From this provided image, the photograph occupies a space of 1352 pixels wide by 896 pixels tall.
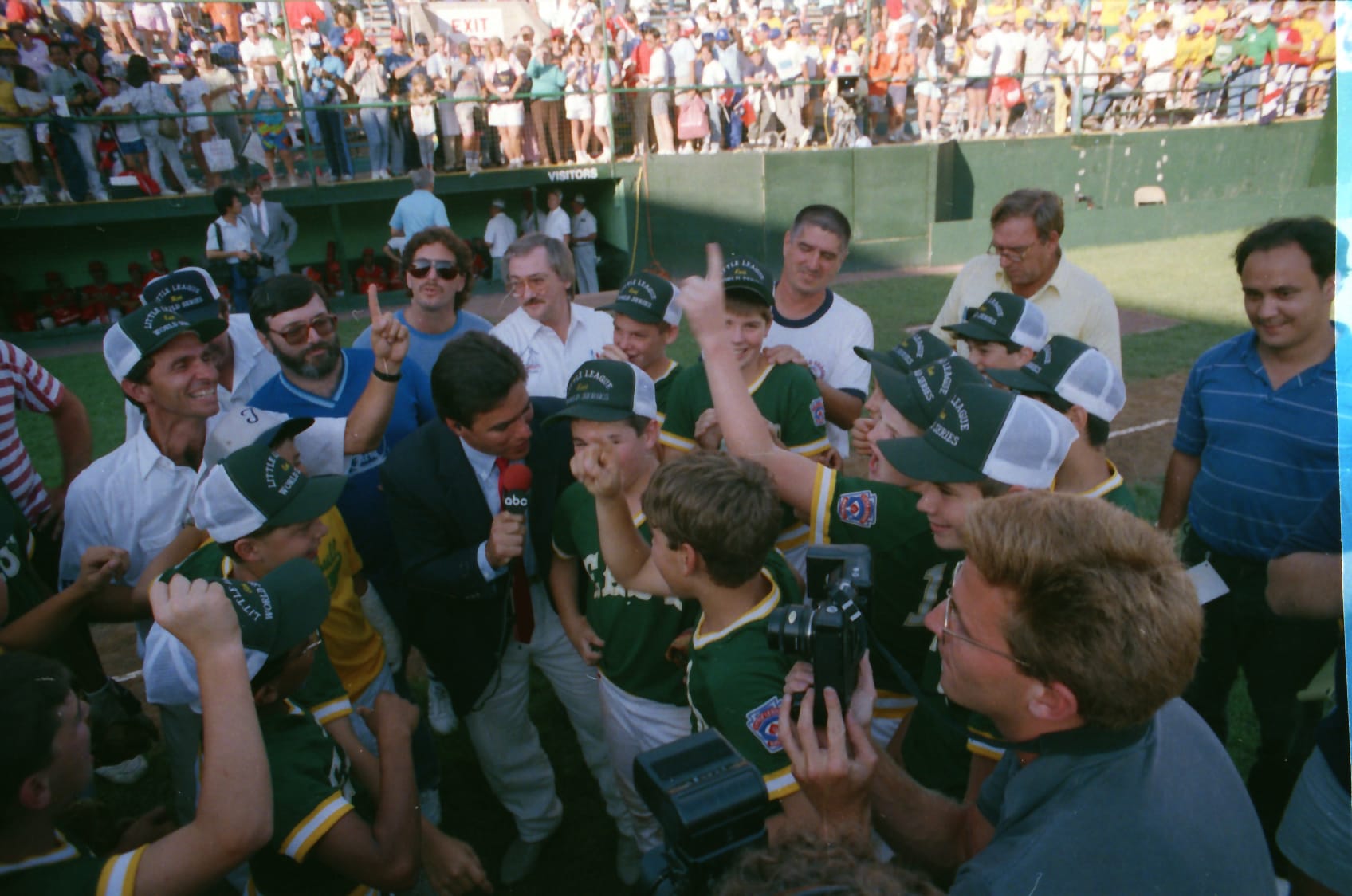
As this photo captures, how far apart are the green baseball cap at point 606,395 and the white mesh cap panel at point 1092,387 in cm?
149

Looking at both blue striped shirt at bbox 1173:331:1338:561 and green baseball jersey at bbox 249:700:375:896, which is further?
blue striped shirt at bbox 1173:331:1338:561

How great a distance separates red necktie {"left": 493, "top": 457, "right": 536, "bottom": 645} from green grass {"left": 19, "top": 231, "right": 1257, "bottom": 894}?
998 millimetres

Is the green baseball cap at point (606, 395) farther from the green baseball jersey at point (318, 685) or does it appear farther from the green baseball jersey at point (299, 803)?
the green baseball jersey at point (299, 803)

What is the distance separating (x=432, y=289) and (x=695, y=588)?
3043mm

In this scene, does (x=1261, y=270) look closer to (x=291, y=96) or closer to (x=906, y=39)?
(x=291, y=96)

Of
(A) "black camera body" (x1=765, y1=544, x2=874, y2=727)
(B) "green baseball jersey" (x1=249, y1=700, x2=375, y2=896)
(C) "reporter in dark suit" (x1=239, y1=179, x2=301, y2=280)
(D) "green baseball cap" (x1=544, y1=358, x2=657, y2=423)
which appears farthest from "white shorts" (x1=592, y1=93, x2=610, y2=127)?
(A) "black camera body" (x1=765, y1=544, x2=874, y2=727)

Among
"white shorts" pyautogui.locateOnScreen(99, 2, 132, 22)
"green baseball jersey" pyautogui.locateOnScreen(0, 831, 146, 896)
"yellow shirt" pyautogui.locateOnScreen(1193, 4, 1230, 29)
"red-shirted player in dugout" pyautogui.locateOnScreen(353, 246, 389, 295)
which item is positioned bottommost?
"red-shirted player in dugout" pyautogui.locateOnScreen(353, 246, 389, 295)

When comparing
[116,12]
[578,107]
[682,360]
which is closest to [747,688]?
[682,360]

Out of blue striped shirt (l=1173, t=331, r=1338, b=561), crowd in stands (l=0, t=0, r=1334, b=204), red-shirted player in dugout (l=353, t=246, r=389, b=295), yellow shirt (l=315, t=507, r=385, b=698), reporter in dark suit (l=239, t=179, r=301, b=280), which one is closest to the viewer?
yellow shirt (l=315, t=507, r=385, b=698)

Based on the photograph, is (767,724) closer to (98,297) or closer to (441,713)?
(441,713)

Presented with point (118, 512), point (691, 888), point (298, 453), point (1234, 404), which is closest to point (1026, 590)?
point (691, 888)

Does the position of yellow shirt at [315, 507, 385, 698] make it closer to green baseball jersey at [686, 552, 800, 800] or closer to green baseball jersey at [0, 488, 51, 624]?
green baseball jersey at [0, 488, 51, 624]

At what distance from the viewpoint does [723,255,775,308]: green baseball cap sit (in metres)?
3.64

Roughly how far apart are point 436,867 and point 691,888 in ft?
5.37
